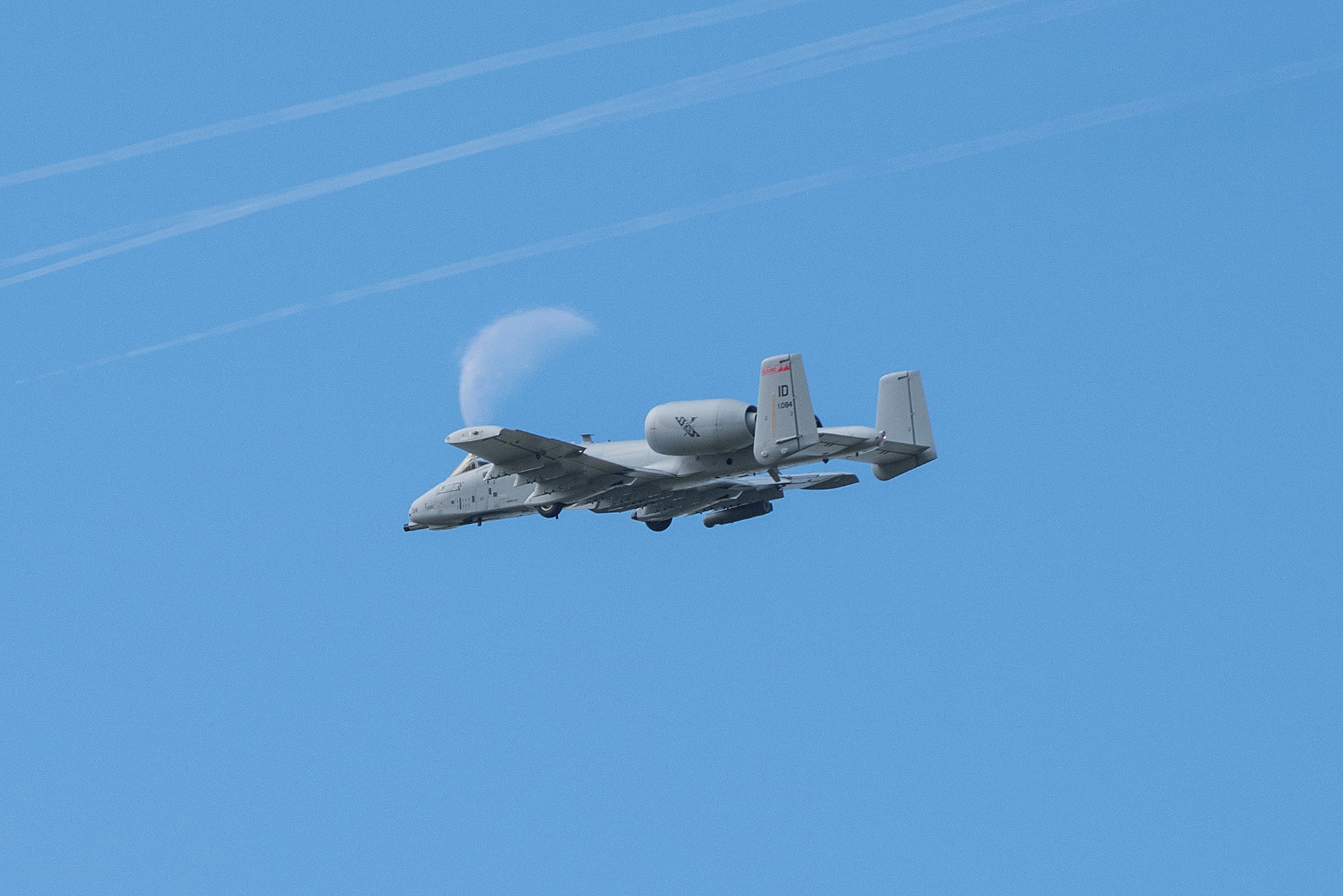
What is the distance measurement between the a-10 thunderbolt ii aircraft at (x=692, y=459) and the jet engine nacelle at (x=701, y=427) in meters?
0.03

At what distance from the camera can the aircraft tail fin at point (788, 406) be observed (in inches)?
2056

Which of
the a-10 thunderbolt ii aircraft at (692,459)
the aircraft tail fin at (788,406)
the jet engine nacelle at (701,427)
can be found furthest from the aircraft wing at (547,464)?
the aircraft tail fin at (788,406)

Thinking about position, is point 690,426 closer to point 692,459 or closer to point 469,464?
point 692,459

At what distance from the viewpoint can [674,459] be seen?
57.7m

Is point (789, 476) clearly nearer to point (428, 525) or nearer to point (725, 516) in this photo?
point (725, 516)

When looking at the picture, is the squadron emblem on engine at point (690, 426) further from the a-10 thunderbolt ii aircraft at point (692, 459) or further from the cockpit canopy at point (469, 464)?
the cockpit canopy at point (469, 464)

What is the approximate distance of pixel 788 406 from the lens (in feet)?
171

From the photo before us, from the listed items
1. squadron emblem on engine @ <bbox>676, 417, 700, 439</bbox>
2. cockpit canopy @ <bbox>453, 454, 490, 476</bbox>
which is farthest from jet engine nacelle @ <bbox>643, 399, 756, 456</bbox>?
cockpit canopy @ <bbox>453, 454, 490, 476</bbox>

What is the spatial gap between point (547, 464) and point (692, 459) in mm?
4361

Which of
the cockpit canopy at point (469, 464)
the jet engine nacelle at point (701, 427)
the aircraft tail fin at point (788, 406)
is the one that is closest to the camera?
the aircraft tail fin at point (788, 406)

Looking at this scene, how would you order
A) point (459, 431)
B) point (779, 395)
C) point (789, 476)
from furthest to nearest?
point (789, 476) → point (459, 431) → point (779, 395)

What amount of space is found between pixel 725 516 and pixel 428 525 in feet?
30.5

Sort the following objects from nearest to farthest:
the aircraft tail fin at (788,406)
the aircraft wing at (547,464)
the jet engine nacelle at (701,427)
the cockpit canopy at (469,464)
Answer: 1. the aircraft tail fin at (788,406)
2. the jet engine nacelle at (701,427)
3. the aircraft wing at (547,464)
4. the cockpit canopy at (469,464)

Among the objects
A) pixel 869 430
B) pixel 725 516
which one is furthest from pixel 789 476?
pixel 869 430
